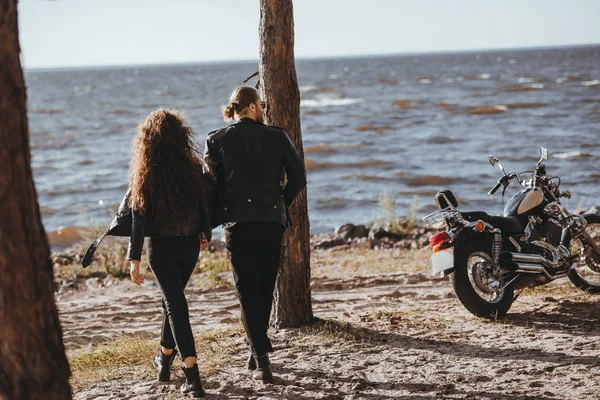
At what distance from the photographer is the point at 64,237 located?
56.3 feet

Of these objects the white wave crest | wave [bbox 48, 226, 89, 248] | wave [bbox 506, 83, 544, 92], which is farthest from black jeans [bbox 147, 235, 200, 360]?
wave [bbox 506, 83, 544, 92]

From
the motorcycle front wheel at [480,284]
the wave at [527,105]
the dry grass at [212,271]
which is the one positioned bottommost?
the dry grass at [212,271]

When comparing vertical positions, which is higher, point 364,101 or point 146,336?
point 364,101

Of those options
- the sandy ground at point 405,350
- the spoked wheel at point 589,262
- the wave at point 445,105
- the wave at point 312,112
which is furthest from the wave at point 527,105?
the spoked wheel at point 589,262

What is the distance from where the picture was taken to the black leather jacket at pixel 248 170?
5.08m

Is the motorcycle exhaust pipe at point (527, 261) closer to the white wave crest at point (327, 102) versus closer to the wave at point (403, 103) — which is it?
the wave at point (403, 103)

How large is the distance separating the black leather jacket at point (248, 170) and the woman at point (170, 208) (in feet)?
0.39

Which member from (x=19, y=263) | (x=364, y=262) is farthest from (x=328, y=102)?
(x=19, y=263)

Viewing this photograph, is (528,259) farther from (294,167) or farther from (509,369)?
(294,167)

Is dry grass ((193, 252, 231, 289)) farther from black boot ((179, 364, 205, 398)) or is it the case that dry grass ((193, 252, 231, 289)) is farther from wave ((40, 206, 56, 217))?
wave ((40, 206, 56, 217))

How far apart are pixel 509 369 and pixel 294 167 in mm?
2014

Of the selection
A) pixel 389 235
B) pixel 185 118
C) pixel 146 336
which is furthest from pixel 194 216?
pixel 389 235

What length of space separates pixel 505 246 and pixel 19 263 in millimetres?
4609

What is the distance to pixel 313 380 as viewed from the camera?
5512mm
